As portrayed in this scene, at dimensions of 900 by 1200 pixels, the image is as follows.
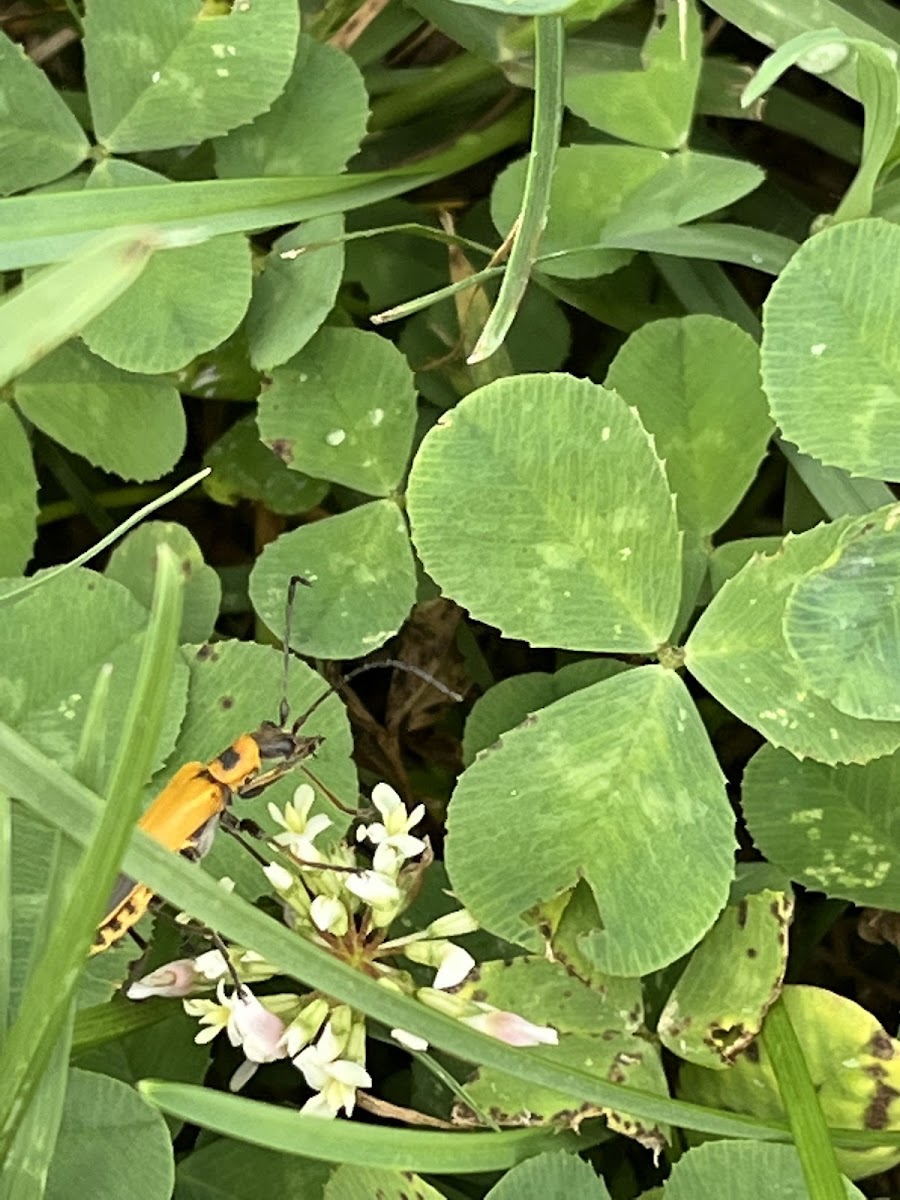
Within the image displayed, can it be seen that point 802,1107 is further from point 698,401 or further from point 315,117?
point 315,117

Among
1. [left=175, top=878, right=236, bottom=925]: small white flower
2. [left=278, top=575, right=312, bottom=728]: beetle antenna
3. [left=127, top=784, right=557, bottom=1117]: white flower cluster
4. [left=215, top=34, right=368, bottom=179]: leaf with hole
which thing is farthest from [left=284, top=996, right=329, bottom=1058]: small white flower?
[left=215, top=34, right=368, bottom=179]: leaf with hole

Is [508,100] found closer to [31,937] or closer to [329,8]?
[329,8]

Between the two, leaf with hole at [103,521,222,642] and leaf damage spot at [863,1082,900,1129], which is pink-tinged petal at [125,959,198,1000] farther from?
leaf damage spot at [863,1082,900,1129]

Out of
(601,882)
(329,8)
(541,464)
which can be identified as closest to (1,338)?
(541,464)

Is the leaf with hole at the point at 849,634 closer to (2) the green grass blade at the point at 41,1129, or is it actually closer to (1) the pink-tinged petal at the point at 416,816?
(1) the pink-tinged petal at the point at 416,816

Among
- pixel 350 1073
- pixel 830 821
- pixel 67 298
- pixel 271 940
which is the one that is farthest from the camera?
pixel 830 821

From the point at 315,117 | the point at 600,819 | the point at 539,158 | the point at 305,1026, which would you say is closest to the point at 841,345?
the point at 539,158
